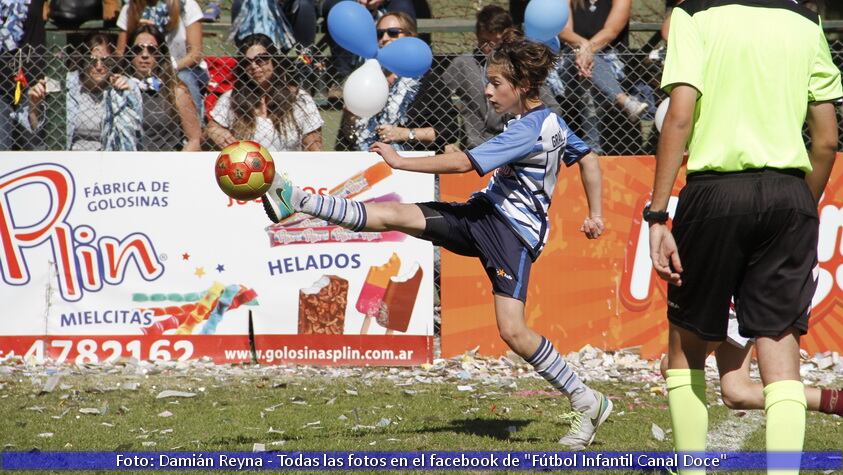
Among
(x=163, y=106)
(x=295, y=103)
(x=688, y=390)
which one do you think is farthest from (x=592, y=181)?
(x=163, y=106)

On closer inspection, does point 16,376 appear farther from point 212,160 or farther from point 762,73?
point 762,73

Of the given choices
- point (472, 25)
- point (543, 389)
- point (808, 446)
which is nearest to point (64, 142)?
point (472, 25)

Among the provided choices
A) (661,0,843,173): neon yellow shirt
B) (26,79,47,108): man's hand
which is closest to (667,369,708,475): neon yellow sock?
(661,0,843,173): neon yellow shirt

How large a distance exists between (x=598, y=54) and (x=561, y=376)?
12.7ft

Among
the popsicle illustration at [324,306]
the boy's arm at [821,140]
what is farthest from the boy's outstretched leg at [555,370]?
the popsicle illustration at [324,306]

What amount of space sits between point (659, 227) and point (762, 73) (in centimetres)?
69

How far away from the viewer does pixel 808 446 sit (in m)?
5.88

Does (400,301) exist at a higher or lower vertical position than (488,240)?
lower

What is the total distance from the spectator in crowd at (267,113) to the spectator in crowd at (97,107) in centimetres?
75

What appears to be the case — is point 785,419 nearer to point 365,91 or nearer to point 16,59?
point 365,91

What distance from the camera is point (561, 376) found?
19.7 feet

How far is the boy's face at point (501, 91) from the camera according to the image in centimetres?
593

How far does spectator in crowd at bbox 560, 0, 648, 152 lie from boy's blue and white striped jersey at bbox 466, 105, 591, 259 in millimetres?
2970

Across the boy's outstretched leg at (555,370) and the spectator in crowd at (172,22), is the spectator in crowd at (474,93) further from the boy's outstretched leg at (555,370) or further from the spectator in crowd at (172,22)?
the boy's outstretched leg at (555,370)
